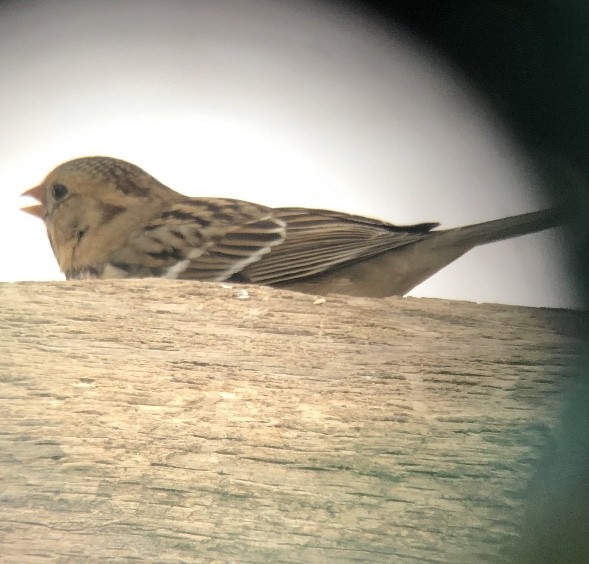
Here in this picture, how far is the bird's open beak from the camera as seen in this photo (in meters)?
1.53

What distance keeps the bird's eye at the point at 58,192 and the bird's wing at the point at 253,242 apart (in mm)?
215

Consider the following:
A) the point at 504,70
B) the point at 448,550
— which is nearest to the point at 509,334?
the point at 448,550

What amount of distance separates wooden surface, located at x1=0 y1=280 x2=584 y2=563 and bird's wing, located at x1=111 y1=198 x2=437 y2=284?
24 centimetres

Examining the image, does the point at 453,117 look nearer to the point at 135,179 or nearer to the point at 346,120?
the point at 346,120

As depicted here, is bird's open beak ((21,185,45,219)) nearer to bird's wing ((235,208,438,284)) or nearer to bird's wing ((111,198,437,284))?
bird's wing ((111,198,437,284))

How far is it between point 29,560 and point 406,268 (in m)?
0.81

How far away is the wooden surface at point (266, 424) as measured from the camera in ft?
2.81

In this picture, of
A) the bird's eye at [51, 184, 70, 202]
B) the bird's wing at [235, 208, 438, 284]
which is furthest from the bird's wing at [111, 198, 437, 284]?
the bird's eye at [51, 184, 70, 202]

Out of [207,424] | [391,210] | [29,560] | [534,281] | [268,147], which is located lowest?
[29,560]

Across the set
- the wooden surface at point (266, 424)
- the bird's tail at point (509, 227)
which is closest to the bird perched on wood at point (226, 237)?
the bird's tail at point (509, 227)

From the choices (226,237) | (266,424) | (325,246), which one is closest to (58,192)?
(226,237)

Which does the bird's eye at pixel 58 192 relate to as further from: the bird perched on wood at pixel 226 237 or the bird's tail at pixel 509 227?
the bird's tail at pixel 509 227

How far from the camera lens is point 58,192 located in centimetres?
153

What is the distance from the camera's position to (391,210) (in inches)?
60.7
